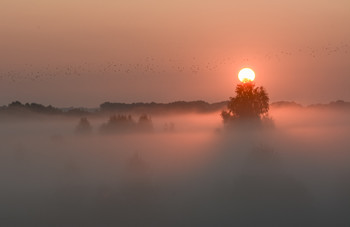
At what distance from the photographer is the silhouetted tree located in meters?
161

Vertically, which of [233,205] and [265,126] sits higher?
[265,126]

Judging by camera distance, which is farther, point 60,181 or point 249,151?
point 249,151

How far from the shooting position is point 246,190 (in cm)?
15600

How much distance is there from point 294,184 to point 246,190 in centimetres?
1196

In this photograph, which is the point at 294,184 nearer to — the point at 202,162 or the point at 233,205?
the point at 233,205

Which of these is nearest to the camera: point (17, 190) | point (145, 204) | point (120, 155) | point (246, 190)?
point (145, 204)

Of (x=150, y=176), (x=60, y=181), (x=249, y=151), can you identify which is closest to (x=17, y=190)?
(x=60, y=181)

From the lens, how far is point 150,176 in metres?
170

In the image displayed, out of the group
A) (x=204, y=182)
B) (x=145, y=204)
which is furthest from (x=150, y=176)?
(x=145, y=204)

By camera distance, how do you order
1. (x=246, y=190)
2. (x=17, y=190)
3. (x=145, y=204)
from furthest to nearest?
(x=17, y=190) → (x=246, y=190) → (x=145, y=204)

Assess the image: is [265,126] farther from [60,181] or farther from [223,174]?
[60,181]

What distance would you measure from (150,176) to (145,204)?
24.2 m

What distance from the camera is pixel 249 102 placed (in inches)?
6334

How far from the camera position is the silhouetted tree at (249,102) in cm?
16100
